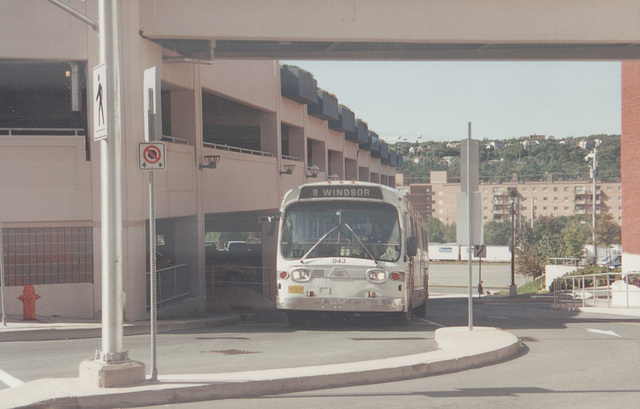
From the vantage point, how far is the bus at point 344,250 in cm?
1767

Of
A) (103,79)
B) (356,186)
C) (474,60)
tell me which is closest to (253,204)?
(474,60)

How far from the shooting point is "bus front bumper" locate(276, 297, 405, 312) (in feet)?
57.9

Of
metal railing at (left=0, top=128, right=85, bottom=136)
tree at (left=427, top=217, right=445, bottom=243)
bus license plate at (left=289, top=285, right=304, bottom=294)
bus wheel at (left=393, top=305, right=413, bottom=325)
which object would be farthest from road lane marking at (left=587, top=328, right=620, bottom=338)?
tree at (left=427, top=217, right=445, bottom=243)

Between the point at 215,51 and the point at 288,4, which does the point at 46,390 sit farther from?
the point at 215,51

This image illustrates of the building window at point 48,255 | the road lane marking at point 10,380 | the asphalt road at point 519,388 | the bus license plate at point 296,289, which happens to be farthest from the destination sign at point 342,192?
the road lane marking at point 10,380

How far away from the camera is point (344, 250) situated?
17828mm

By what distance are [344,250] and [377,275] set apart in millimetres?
857

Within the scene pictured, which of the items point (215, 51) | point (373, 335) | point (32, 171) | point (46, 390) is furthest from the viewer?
point (215, 51)

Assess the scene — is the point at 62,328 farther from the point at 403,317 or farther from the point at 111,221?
the point at 111,221

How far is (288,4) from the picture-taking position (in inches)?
830

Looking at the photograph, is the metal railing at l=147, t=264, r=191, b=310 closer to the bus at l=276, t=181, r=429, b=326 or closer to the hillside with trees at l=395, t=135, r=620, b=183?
the bus at l=276, t=181, r=429, b=326

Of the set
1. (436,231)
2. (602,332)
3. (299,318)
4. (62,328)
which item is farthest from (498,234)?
(62,328)

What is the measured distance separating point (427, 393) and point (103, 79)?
205 inches

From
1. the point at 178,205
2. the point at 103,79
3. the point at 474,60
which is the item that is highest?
the point at 474,60
